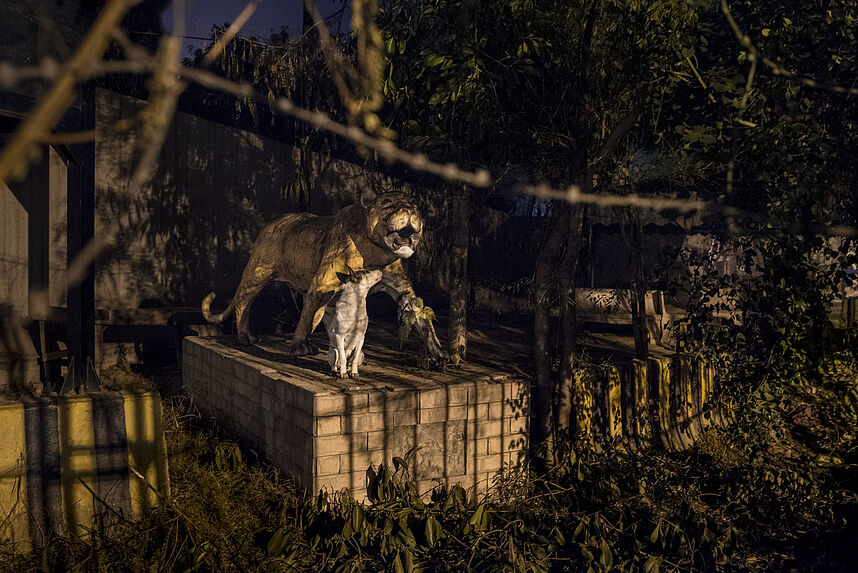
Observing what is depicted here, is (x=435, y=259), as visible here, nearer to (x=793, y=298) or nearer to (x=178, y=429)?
(x=178, y=429)

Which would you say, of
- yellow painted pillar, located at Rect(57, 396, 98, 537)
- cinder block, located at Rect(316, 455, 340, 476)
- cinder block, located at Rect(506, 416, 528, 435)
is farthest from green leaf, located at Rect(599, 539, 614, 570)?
yellow painted pillar, located at Rect(57, 396, 98, 537)

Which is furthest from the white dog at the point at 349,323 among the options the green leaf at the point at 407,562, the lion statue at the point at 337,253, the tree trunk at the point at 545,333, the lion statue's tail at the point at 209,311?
the lion statue's tail at the point at 209,311

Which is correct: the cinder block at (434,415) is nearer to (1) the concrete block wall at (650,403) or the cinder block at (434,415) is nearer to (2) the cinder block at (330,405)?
(2) the cinder block at (330,405)

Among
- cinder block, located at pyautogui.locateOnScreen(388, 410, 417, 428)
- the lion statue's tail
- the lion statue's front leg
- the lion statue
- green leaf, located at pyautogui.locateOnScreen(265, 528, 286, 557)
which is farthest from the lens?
the lion statue's tail

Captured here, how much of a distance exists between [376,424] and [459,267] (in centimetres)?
260

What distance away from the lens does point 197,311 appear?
32.2 ft

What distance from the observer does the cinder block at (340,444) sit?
579 centimetres

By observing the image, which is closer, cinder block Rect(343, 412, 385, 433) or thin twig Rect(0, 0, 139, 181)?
thin twig Rect(0, 0, 139, 181)

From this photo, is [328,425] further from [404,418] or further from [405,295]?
[405,295]

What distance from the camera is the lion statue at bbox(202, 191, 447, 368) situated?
253 inches

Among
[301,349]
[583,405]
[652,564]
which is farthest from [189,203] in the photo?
[652,564]

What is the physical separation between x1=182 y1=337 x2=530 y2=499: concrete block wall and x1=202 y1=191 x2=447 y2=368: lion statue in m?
0.60

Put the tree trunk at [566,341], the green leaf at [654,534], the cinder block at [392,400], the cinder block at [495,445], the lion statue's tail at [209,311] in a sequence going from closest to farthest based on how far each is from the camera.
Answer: the green leaf at [654,534], the cinder block at [392,400], the cinder block at [495,445], the tree trunk at [566,341], the lion statue's tail at [209,311]

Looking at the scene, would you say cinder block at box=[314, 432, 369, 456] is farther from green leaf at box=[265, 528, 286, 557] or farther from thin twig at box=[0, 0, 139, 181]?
thin twig at box=[0, 0, 139, 181]
